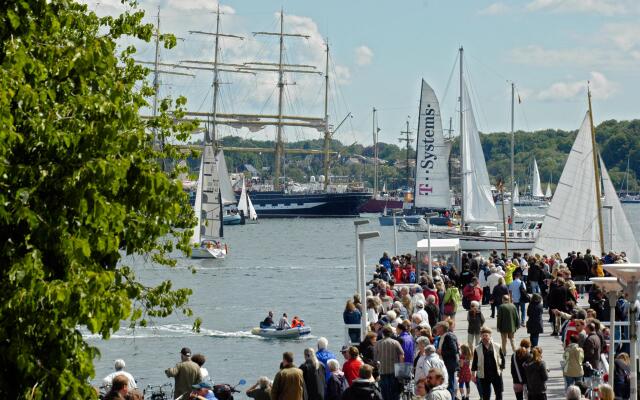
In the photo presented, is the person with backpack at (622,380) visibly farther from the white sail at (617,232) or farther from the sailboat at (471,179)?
the sailboat at (471,179)

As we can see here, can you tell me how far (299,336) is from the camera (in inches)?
1697

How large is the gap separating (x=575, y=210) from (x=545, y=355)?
22.9 m

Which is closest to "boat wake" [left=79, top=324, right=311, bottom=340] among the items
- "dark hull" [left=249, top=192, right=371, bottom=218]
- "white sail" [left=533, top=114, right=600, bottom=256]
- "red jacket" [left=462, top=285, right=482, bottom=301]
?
"white sail" [left=533, top=114, right=600, bottom=256]

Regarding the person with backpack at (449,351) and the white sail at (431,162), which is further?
the white sail at (431,162)

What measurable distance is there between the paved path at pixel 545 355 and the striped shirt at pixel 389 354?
2437mm

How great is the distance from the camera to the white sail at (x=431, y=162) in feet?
242

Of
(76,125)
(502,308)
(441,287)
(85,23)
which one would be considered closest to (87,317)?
(76,125)

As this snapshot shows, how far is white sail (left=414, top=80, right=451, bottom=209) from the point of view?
73625 mm

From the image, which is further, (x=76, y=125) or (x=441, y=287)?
(x=441, y=287)

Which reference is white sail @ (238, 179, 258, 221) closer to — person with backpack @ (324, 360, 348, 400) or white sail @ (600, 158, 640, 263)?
white sail @ (600, 158, 640, 263)

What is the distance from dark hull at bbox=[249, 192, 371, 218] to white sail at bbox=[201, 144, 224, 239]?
9025 cm

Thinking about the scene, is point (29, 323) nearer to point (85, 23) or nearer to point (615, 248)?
point (85, 23)

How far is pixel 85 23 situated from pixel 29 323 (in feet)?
18.1

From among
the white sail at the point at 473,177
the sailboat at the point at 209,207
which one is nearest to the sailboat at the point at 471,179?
the white sail at the point at 473,177
